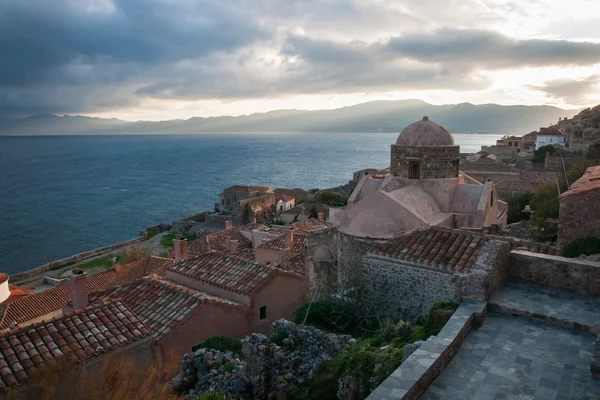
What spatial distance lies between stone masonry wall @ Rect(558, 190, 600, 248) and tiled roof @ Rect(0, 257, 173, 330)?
50.0 ft

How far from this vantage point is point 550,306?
6.81m

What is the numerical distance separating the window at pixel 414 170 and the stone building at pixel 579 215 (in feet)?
15.8

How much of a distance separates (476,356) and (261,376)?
374 cm

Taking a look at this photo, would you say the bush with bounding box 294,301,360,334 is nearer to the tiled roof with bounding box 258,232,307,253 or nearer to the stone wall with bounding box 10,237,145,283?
the tiled roof with bounding box 258,232,307,253

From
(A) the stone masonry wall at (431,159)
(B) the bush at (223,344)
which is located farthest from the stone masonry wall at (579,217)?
(B) the bush at (223,344)

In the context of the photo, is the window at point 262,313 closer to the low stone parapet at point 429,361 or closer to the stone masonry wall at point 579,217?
the low stone parapet at point 429,361

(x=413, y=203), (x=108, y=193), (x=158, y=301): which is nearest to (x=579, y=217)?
(x=413, y=203)

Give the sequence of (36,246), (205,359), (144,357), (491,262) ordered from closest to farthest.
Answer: (491,262), (144,357), (205,359), (36,246)

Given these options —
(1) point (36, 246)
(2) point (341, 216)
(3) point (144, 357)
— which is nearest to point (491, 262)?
(3) point (144, 357)

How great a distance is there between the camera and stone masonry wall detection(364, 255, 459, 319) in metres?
10.1

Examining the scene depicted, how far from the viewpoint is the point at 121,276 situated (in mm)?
23266

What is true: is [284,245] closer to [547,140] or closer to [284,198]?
[284,198]

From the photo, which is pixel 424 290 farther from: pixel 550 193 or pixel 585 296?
pixel 550 193

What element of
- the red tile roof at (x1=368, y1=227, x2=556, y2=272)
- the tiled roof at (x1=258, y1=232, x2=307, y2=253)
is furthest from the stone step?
the tiled roof at (x1=258, y1=232, x2=307, y2=253)
